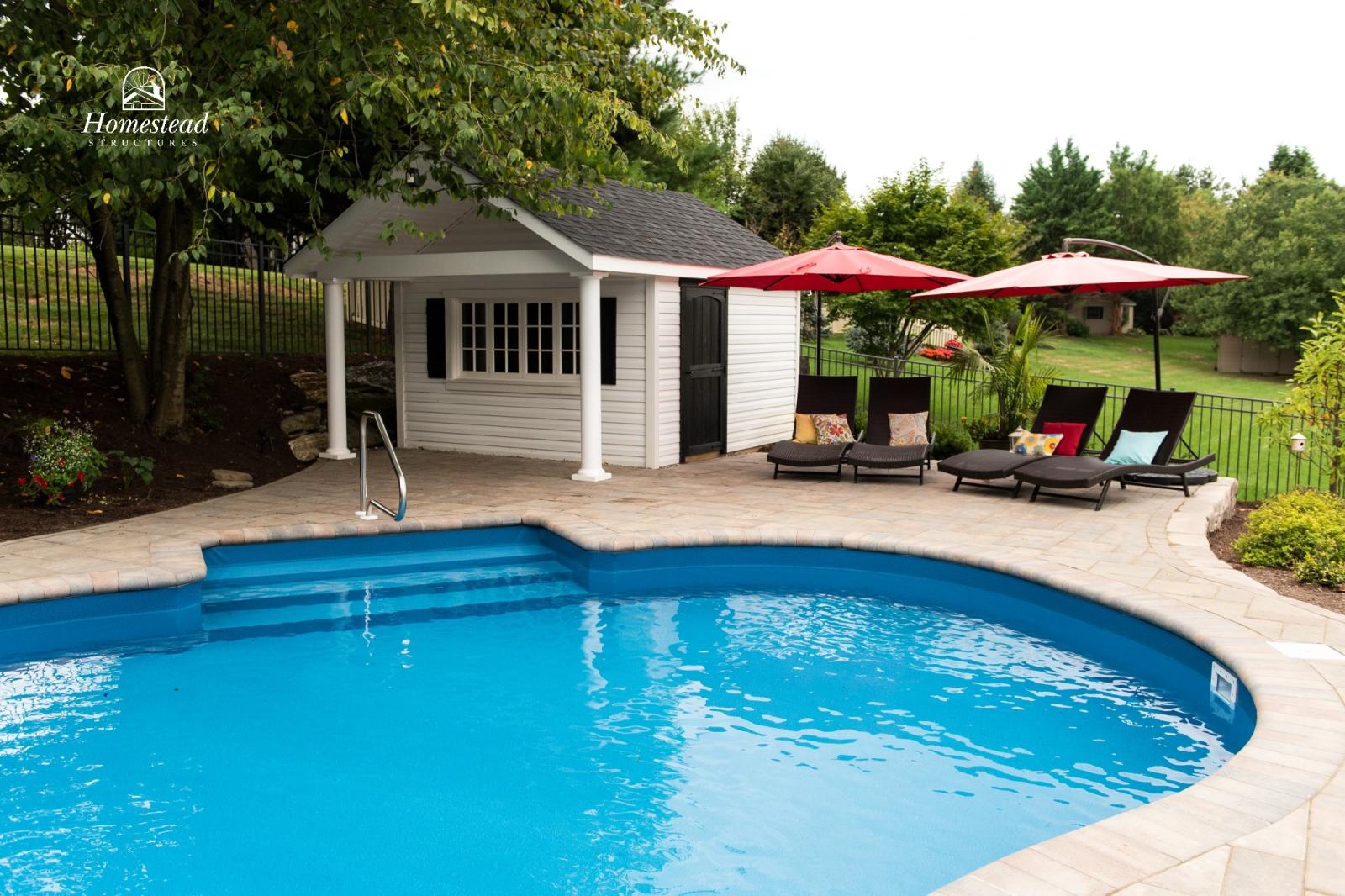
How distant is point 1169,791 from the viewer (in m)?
4.38

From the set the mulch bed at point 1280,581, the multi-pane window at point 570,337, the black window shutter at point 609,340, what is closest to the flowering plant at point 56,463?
the multi-pane window at point 570,337

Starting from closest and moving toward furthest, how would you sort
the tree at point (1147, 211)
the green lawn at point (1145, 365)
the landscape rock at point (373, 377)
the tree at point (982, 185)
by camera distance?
the landscape rock at point (373, 377)
the green lawn at point (1145, 365)
the tree at point (1147, 211)
the tree at point (982, 185)

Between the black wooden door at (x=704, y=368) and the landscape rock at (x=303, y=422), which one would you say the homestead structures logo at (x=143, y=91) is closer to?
the landscape rock at (x=303, y=422)

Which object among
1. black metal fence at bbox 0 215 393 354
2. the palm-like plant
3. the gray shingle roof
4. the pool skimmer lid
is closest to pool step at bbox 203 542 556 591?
the gray shingle roof

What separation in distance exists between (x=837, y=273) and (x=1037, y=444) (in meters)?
2.59

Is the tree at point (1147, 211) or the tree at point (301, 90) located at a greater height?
the tree at point (1147, 211)

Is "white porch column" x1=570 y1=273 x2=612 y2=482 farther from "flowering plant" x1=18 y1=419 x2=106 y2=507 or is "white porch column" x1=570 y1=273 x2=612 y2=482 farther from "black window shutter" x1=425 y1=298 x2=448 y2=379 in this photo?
"flowering plant" x1=18 y1=419 x2=106 y2=507

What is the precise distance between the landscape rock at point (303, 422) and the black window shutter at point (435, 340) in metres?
1.52

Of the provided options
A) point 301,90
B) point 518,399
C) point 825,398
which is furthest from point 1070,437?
point 301,90

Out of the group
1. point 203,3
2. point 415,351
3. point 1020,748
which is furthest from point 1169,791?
point 415,351

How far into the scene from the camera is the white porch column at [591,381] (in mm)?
10289

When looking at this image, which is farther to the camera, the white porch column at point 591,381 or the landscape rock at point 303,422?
the landscape rock at point 303,422

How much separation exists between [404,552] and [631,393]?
3.89m

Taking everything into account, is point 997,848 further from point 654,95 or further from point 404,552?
point 654,95
